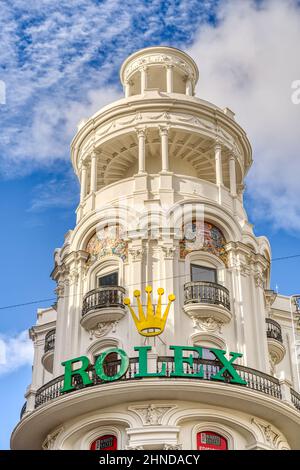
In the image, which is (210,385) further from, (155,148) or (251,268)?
(155,148)

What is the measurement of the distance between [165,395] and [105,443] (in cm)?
290

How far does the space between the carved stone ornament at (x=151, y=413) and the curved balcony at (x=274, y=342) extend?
850cm

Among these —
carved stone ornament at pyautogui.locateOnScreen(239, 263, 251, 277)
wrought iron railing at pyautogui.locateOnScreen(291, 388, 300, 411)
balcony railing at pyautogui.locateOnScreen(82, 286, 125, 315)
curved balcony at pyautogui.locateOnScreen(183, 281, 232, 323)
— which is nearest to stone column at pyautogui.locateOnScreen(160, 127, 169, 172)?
carved stone ornament at pyautogui.locateOnScreen(239, 263, 251, 277)

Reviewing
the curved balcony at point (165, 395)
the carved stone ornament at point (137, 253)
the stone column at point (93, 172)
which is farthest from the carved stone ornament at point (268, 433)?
the stone column at point (93, 172)

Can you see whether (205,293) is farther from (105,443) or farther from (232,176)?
(232,176)

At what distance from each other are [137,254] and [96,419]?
726 cm

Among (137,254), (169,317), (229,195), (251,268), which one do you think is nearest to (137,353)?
Answer: (169,317)

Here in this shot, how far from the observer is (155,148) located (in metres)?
42.0

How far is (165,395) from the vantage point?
32.2 metres

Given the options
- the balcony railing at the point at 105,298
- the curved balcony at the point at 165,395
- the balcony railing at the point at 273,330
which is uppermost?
the balcony railing at the point at 273,330

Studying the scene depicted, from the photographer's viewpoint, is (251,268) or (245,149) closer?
(251,268)

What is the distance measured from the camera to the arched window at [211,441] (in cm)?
3228

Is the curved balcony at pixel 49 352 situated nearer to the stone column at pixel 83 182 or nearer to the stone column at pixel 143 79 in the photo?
the stone column at pixel 83 182

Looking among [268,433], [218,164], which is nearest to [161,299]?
[268,433]
